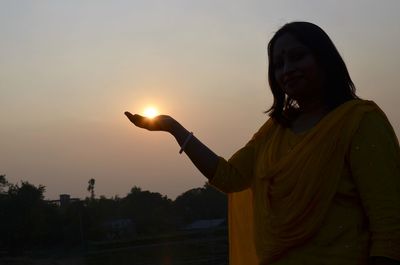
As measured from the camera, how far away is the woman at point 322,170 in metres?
2.03

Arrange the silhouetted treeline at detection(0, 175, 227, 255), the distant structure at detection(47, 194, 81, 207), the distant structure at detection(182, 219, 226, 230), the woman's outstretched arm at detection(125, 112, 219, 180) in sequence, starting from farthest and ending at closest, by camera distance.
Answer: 1. the distant structure at detection(182, 219, 226, 230)
2. the distant structure at detection(47, 194, 81, 207)
3. the silhouetted treeline at detection(0, 175, 227, 255)
4. the woman's outstretched arm at detection(125, 112, 219, 180)

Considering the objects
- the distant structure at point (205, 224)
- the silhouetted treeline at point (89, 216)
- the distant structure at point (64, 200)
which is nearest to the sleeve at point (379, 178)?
the silhouetted treeline at point (89, 216)

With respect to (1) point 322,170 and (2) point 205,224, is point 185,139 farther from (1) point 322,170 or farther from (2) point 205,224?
(2) point 205,224

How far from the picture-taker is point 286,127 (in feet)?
7.81

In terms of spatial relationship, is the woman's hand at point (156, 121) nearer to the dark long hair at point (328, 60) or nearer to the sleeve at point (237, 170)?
the sleeve at point (237, 170)

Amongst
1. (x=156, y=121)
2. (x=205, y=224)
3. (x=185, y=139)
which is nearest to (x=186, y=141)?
(x=185, y=139)

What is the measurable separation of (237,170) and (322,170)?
50 centimetres

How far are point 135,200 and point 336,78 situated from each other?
58.6m

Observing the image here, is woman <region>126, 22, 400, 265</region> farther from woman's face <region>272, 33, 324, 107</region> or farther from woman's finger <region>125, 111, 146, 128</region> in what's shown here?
woman's finger <region>125, 111, 146, 128</region>

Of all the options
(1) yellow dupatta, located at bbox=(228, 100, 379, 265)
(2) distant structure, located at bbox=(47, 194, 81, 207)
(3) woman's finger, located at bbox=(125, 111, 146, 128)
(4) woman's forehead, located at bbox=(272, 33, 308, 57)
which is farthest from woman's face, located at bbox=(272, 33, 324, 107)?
(2) distant structure, located at bbox=(47, 194, 81, 207)

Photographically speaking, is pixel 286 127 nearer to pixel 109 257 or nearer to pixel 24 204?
pixel 109 257

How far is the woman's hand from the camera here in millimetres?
2512

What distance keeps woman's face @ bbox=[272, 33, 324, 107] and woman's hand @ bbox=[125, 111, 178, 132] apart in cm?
48

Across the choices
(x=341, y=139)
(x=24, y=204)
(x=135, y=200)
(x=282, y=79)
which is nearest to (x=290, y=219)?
(x=341, y=139)
